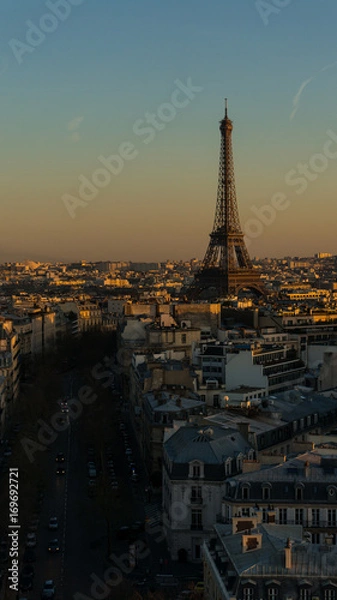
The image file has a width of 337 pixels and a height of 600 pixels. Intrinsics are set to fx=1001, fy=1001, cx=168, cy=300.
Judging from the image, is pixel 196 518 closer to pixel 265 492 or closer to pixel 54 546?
pixel 265 492

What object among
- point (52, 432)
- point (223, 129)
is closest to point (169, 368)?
point (52, 432)

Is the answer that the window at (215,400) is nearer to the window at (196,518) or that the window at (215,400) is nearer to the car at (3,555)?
the window at (196,518)

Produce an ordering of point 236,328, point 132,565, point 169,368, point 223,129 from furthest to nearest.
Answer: point 223,129 → point 236,328 → point 169,368 → point 132,565

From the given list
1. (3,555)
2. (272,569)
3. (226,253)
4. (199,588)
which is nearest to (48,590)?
(3,555)

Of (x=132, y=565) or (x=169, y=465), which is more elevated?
(x=169, y=465)

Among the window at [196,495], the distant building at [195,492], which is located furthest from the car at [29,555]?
the window at [196,495]

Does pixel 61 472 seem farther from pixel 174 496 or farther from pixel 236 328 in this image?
pixel 236 328
